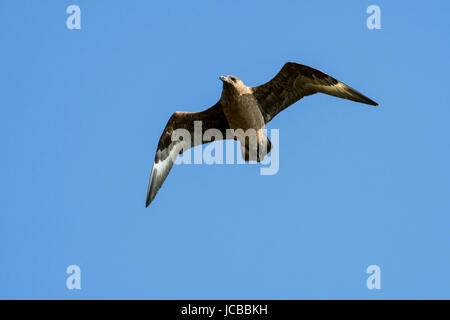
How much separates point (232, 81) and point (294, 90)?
105 cm

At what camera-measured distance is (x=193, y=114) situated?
1071 cm

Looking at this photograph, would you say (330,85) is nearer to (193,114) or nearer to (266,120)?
(266,120)

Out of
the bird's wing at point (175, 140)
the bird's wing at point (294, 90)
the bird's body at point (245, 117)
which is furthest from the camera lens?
the bird's wing at point (175, 140)

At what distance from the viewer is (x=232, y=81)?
33.2 ft

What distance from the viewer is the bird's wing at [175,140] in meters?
10.7

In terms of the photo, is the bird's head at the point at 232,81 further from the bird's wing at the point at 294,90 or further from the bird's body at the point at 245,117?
the bird's wing at the point at 294,90

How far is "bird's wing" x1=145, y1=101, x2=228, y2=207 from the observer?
35.1ft

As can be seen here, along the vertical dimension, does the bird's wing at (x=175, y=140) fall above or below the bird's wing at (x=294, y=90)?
below

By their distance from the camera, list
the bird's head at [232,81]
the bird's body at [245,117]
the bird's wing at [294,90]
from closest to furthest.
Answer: the bird's head at [232,81]
the bird's body at [245,117]
the bird's wing at [294,90]

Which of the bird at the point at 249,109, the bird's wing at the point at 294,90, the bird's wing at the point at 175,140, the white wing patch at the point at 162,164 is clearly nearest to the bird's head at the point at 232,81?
the bird at the point at 249,109
